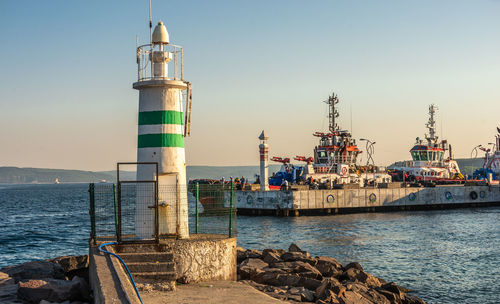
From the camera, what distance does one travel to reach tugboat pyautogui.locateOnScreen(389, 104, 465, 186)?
77.3 m

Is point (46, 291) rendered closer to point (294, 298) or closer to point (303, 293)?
point (294, 298)

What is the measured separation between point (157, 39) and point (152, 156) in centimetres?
330

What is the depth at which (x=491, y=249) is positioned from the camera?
1226 inches

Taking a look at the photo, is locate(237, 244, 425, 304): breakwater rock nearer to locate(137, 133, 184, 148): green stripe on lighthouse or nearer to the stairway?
the stairway

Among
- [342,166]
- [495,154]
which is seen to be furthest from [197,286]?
[495,154]

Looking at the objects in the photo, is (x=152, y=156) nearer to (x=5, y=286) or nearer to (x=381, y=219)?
(x=5, y=286)

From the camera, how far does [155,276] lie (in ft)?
40.7

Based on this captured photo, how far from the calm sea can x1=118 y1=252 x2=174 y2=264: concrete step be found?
1097cm

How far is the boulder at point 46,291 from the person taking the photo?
36.0 feet

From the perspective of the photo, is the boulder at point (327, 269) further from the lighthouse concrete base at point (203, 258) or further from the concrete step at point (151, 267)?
the concrete step at point (151, 267)

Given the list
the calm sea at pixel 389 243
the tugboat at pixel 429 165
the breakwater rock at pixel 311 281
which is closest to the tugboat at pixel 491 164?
the tugboat at pixel 429 165

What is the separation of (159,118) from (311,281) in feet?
21.6

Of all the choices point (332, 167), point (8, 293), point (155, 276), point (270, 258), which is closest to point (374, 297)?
point (270, 258)

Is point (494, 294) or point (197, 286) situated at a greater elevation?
point (197, 286)
